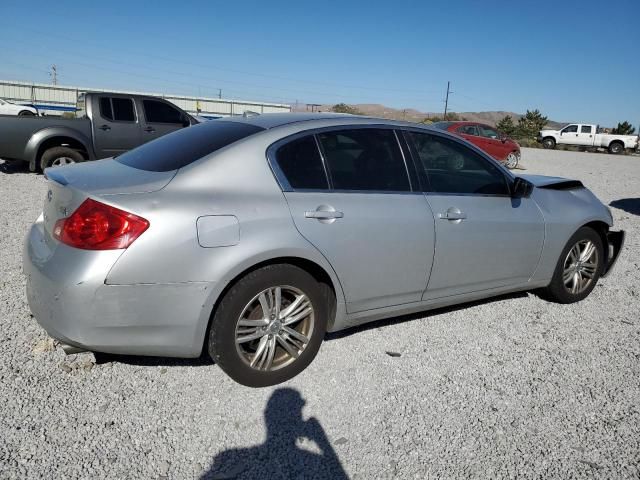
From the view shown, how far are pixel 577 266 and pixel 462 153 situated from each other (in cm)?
172

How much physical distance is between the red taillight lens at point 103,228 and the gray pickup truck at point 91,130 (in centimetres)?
756

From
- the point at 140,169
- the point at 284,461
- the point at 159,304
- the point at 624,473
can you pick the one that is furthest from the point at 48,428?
the point at 624,473

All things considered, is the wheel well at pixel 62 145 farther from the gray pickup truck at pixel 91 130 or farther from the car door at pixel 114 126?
the car door at pixel 114 126

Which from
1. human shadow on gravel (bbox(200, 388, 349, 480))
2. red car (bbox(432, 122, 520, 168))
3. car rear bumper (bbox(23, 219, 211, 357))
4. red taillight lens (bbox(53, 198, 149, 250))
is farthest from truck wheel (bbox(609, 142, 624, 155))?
red taillight lens (bbox(53, 198, 149, 250))

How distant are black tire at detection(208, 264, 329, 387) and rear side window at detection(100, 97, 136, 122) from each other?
325 inches

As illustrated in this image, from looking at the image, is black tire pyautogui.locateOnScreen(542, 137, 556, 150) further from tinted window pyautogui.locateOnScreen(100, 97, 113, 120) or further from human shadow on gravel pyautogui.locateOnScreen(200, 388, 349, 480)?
human shadow on gravel pyautogui.locateOnScreen(200, 388, 349, 480)

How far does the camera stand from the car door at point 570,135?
34.2 meters

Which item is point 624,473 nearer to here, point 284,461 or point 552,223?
point 284,461

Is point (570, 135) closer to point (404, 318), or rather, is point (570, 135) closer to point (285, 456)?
point (404, 318)

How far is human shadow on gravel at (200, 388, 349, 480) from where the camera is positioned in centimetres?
223

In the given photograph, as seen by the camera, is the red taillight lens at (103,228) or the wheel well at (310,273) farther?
the wheel well at (310,273)

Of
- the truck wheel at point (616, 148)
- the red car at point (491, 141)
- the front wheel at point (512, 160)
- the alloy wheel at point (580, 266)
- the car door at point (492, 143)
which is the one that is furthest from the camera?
the truck wheel at point (616, 148)

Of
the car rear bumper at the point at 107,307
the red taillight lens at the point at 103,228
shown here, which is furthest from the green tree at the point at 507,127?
the red taillight lens at the point at 103,228

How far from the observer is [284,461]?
7.59ft
